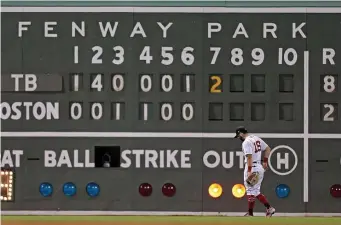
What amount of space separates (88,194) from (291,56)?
378 centimetres

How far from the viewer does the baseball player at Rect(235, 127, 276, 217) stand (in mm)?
13273

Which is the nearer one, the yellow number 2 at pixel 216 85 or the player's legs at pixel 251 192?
the player's legs at pixel 251 192

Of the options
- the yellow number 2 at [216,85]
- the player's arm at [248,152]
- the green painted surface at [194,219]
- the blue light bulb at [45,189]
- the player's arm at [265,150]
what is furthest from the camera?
the blue light bulb at [45,189]

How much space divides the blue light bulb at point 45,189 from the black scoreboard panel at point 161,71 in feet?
2.91

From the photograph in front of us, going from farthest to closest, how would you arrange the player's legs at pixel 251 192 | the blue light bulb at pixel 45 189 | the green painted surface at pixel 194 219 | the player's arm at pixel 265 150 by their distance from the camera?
1. the blue light bulb at pixel 45 189
2. the player's arm at pixel 265 150
3. the player's legs at pixel 251 192
4. the green painted surface at pixel 194 219

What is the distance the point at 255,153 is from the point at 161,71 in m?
1.91

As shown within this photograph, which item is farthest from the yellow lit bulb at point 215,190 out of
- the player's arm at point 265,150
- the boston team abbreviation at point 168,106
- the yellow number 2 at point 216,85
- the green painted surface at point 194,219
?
the yellow number 2 at point 216,85

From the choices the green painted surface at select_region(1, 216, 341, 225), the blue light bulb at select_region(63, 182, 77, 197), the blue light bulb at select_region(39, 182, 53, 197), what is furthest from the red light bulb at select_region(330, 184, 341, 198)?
the blue light bulb at select_region(39, 182, 53, 197)

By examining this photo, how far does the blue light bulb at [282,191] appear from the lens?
13.8 meters

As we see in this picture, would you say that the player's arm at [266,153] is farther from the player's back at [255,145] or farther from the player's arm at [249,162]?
the player's arm at [249,162]

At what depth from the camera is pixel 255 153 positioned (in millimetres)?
13453

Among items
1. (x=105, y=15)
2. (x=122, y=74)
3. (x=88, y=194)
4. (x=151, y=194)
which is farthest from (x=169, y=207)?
(x=105, y=15)

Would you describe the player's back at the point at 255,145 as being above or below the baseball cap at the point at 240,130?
below

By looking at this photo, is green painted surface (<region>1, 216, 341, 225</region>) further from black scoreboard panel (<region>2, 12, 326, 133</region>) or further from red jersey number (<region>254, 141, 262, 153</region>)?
black scoreboard panel (<region>2, 12, 326, 133</region>)
